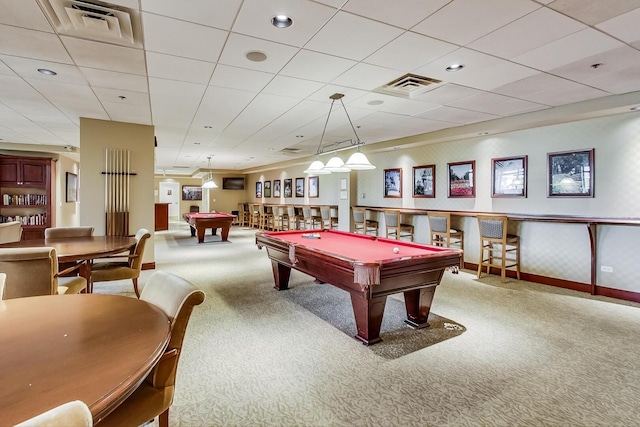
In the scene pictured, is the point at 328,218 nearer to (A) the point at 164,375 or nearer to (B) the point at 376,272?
(B) the point at 376,272

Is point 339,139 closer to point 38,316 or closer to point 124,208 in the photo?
point 124,208

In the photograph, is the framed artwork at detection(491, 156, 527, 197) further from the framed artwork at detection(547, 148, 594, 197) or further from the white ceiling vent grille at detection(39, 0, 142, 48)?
the white ceiling vent grille at detection(39, 0, 142, 48)

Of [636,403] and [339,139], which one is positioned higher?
[339,139]

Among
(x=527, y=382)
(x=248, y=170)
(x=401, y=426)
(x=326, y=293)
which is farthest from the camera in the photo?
(x=248, y=170)

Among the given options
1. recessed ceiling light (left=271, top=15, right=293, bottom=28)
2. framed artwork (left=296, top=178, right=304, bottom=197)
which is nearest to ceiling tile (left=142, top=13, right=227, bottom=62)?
recessed ceiling light (left=271, top=15, right=293, bottom=28)

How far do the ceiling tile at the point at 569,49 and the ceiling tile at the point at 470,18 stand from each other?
0.71 m

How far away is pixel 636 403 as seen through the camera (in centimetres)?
213

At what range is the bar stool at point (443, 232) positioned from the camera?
5.87 metres

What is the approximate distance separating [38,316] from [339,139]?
21.5 ft

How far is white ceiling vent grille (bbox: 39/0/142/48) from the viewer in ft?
7.54

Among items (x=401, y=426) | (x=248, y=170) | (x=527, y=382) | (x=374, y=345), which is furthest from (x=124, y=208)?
(x=248, y=170)

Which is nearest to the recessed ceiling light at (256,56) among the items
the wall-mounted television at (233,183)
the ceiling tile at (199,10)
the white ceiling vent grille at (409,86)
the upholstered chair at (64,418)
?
the ceiling tile at (199,10)

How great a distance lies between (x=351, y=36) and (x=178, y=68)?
1.84m

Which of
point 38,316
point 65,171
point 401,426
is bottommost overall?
point 401,426
